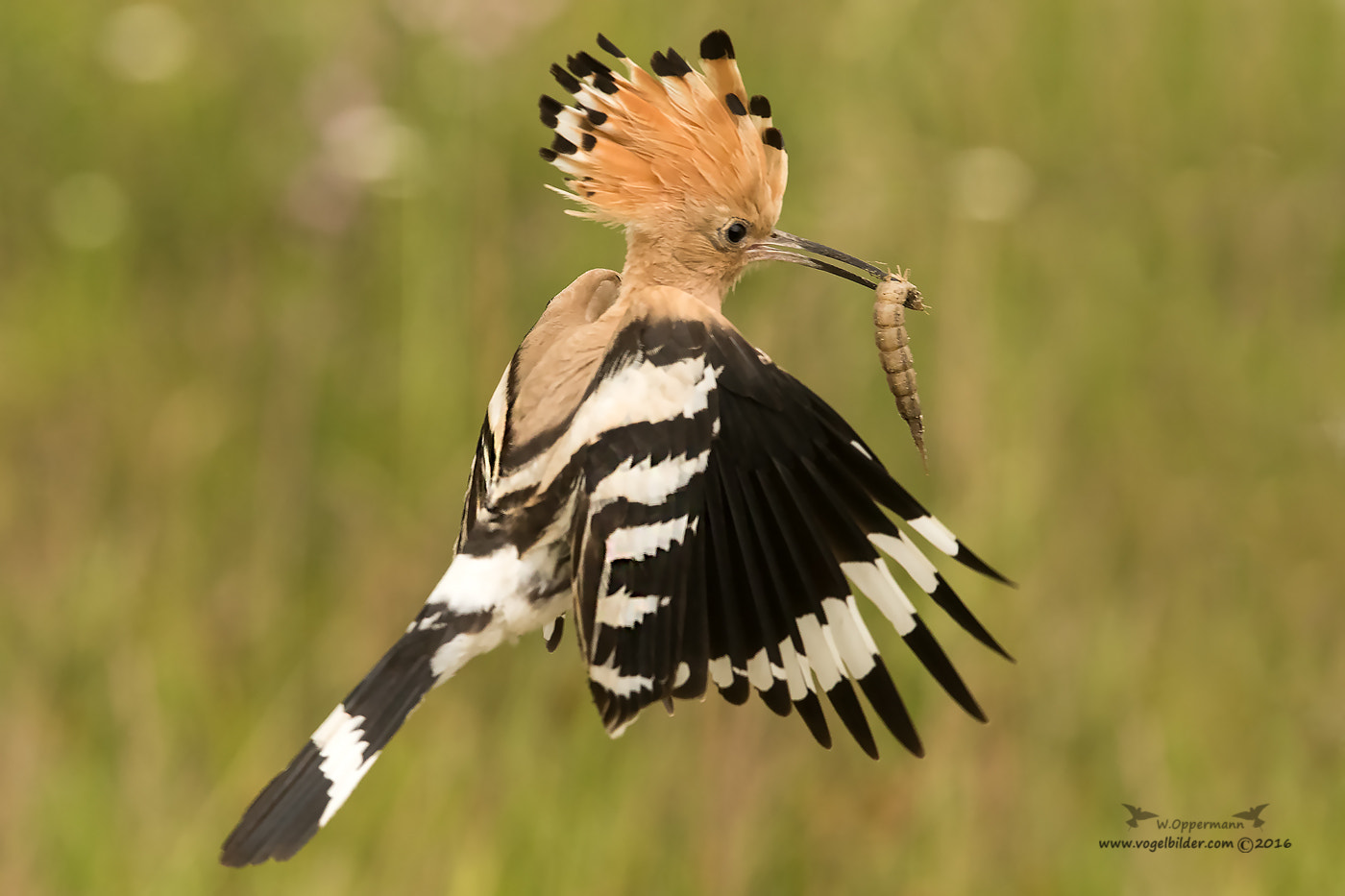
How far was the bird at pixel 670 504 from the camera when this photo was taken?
32.1 inches

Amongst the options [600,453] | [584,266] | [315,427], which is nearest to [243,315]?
[315,427]

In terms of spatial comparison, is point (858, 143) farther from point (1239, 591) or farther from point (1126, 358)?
point (1239, 591)

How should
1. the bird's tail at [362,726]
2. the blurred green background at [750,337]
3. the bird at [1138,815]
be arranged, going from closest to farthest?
1. the bird's tail at [362,726]
2. the bird at [1138,815]
3. the blurred green background at [750,337]

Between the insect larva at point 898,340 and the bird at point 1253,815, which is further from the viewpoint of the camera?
the bird at point 1253,815

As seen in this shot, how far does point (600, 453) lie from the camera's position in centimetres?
83

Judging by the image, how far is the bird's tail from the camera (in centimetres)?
77

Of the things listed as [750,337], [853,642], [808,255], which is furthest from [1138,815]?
[808,255]

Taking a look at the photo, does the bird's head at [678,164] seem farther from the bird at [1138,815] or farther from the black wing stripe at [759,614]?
the bird at [1138,815]

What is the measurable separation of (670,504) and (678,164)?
24 centimetres

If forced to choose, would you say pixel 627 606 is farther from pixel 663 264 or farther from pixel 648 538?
pixel 663 264

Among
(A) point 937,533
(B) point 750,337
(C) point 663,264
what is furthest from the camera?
(B) point 750,337

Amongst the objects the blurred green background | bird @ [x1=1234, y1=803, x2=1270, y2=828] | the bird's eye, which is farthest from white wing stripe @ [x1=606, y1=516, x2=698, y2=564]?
bird @ [x1=1234, y1=803, x2=1270, y2=828]

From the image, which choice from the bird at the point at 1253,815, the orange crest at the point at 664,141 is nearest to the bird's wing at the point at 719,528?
the orange crest at the point at 664,141

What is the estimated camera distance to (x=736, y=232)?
0.91m
